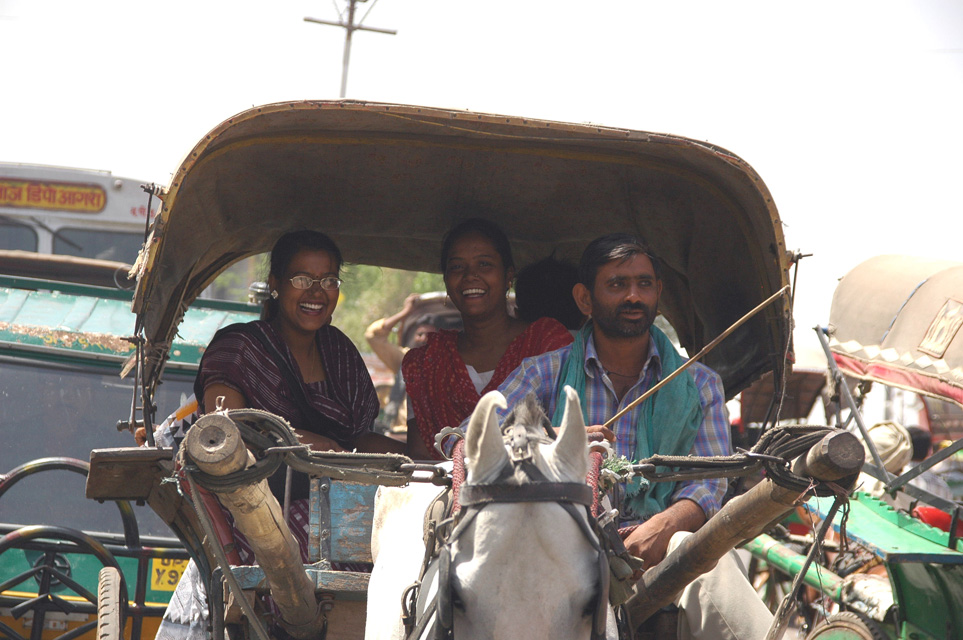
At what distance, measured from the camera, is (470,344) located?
13.6ft

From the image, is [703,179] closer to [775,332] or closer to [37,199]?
[775,332]

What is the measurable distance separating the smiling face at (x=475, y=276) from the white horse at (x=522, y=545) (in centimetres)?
203

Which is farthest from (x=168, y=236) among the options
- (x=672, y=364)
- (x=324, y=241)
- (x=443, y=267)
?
(x=672, y=364)

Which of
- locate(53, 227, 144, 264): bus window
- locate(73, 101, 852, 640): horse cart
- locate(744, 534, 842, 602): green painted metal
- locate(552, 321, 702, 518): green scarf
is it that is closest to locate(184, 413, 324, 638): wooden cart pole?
locate(73, 101, 852, 640): horse cart

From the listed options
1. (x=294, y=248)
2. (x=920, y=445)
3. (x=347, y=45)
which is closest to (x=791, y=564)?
(x=294, y=248)

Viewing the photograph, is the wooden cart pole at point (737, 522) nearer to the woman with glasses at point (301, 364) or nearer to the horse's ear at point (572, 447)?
the horse's ear at point (572, 447)

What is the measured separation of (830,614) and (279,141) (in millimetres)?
4110

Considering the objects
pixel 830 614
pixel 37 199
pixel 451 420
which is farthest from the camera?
pixel 37 199

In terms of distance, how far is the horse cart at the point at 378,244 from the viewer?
2.35 metres

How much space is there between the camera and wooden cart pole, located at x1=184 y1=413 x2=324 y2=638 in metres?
2.03

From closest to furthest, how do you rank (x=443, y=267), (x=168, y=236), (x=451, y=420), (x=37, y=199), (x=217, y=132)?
1. (x=217, y=132)
2. (x=168, y=236)
3. (x=451, y=420)
4. (x=443, y=267)
5. (x=37, y=199)

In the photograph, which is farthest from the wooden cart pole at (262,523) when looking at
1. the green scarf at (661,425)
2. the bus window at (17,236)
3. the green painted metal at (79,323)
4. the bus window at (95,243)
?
the bus window at (17,236)

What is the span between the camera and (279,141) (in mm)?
3623

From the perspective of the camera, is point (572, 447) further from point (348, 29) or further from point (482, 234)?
point (348, 29)
